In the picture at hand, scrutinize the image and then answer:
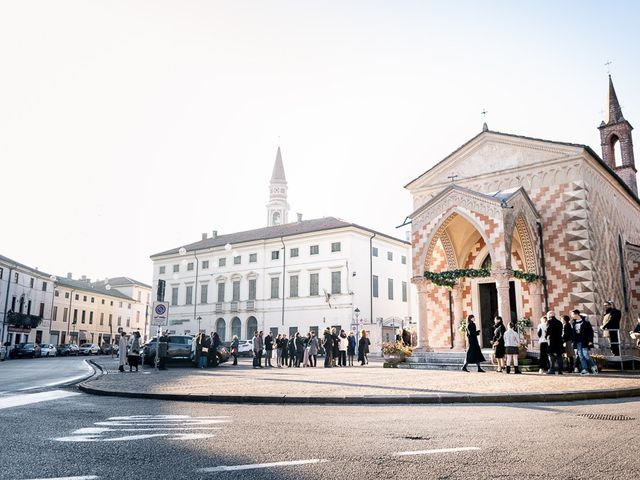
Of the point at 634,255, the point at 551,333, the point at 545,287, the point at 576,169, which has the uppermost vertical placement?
the point at 576,169

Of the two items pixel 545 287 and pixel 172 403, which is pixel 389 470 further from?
pixel 545 287

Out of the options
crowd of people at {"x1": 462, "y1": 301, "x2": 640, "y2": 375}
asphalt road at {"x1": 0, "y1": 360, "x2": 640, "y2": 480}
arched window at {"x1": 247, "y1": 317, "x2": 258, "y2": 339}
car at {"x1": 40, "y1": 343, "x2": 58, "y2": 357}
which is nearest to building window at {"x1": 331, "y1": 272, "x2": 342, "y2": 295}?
arched window at {"x1": 247, "y1": 317, "x2": 258, "y2": 339}

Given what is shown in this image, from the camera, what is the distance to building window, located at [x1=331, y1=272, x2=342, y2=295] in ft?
141

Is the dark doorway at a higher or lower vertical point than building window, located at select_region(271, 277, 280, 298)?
lower

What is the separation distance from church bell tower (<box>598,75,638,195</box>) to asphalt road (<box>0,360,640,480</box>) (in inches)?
1079

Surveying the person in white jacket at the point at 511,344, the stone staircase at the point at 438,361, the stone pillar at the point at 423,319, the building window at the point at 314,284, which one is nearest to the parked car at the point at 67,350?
the building window at the point at 314,284

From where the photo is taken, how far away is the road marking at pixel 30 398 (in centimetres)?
962

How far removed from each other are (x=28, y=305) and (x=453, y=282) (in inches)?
2260

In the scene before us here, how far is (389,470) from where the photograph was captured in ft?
14.3

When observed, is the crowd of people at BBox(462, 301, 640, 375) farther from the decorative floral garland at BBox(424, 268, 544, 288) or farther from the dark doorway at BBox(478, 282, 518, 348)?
the dark doorway at BBox(478, 282, 518, 348)

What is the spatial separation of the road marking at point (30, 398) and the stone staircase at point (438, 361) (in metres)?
12.1

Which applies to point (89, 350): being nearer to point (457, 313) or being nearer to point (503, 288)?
point (457, 313)

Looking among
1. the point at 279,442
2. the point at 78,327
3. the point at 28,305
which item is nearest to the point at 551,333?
the point at 279,442

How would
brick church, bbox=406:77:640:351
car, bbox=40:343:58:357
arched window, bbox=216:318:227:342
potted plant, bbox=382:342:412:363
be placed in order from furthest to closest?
arched window, bbox=216:318:227:342
car, bbox=40:343:58:357
potted plant, bbox=382:342:412:363
brick church, bbox=406:77:640:351
